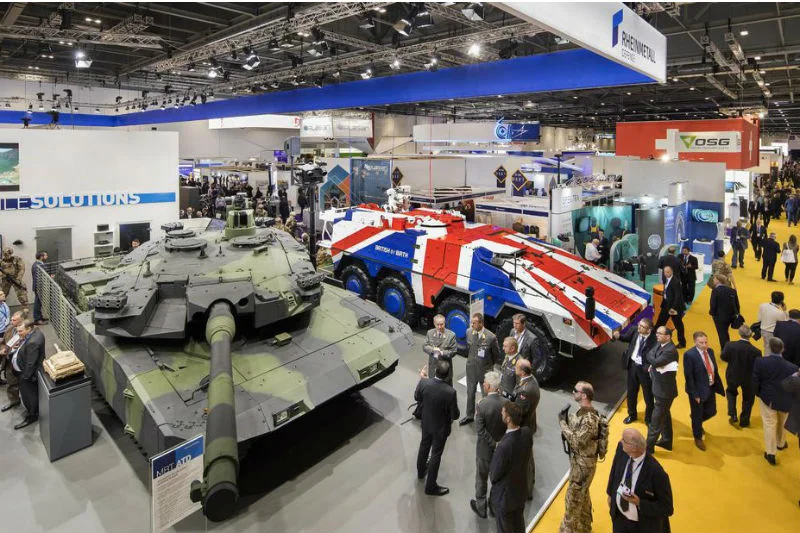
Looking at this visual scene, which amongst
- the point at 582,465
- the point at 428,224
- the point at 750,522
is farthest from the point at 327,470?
the point at 428,224

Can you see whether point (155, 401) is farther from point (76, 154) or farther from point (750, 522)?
point (76, 154)

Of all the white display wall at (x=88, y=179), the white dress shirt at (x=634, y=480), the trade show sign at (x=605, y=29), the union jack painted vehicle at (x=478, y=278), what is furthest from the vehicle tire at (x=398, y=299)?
the white display wall at (x=88, y=179)

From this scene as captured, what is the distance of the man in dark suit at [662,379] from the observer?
5645mm

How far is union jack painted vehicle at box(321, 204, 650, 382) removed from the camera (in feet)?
23.9

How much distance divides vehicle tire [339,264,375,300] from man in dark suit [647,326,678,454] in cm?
547

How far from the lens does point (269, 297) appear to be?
6.07 meters

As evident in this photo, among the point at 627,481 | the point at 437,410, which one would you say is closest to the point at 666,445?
the point at 627,481

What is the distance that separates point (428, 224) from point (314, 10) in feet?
14.8

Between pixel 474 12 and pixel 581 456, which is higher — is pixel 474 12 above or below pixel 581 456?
above

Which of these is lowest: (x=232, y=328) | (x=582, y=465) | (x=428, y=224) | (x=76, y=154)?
(x=582, y=465)

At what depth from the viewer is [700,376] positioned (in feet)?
19.2

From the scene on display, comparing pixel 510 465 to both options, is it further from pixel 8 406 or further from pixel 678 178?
pixel 678 178

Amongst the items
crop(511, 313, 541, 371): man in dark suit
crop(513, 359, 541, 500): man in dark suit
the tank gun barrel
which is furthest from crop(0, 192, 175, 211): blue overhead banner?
crop(513, 359, 541, 500): man in dark suit

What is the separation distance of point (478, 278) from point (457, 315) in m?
0.79
